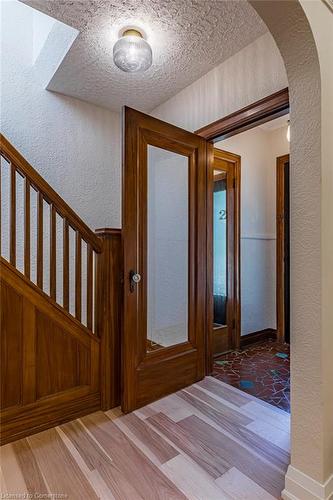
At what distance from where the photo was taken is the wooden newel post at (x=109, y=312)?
1.88 metres

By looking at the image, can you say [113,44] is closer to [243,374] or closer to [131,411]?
[131,411]

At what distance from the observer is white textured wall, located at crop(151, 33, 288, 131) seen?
6.13ft

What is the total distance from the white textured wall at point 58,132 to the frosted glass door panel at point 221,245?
106 centimetres

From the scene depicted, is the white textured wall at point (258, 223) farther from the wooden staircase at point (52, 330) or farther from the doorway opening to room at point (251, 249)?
the wooden staircase at point (52, 330)

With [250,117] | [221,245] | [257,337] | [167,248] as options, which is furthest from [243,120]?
[257,337]

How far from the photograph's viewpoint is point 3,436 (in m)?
1.53

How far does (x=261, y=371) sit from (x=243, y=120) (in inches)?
81.7

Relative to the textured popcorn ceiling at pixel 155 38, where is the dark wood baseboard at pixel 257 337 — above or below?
below

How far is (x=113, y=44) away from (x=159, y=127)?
634 millimetres

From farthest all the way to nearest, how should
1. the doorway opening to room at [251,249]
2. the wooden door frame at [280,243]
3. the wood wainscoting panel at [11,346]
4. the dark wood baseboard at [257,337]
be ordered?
the wooden door frame at [280,243], the dark wood baseboard at [257,337], the doorway opening to room at [251,249], the wood wainscoting panel at [11,346]

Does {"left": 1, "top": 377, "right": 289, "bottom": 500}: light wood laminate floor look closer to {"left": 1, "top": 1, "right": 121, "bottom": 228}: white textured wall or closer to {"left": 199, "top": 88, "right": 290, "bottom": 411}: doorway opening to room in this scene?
{"left": 199, "top": 88, "right": 290, "bottom": 411}: doorway opening to room

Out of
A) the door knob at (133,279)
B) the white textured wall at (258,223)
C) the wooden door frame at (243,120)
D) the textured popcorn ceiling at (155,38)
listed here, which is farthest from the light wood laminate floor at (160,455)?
the textured popcorn ceiling at (155,38)

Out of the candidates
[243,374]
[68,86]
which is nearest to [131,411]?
[243,374]

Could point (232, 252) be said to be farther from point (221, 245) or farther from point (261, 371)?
point (261, 371)
